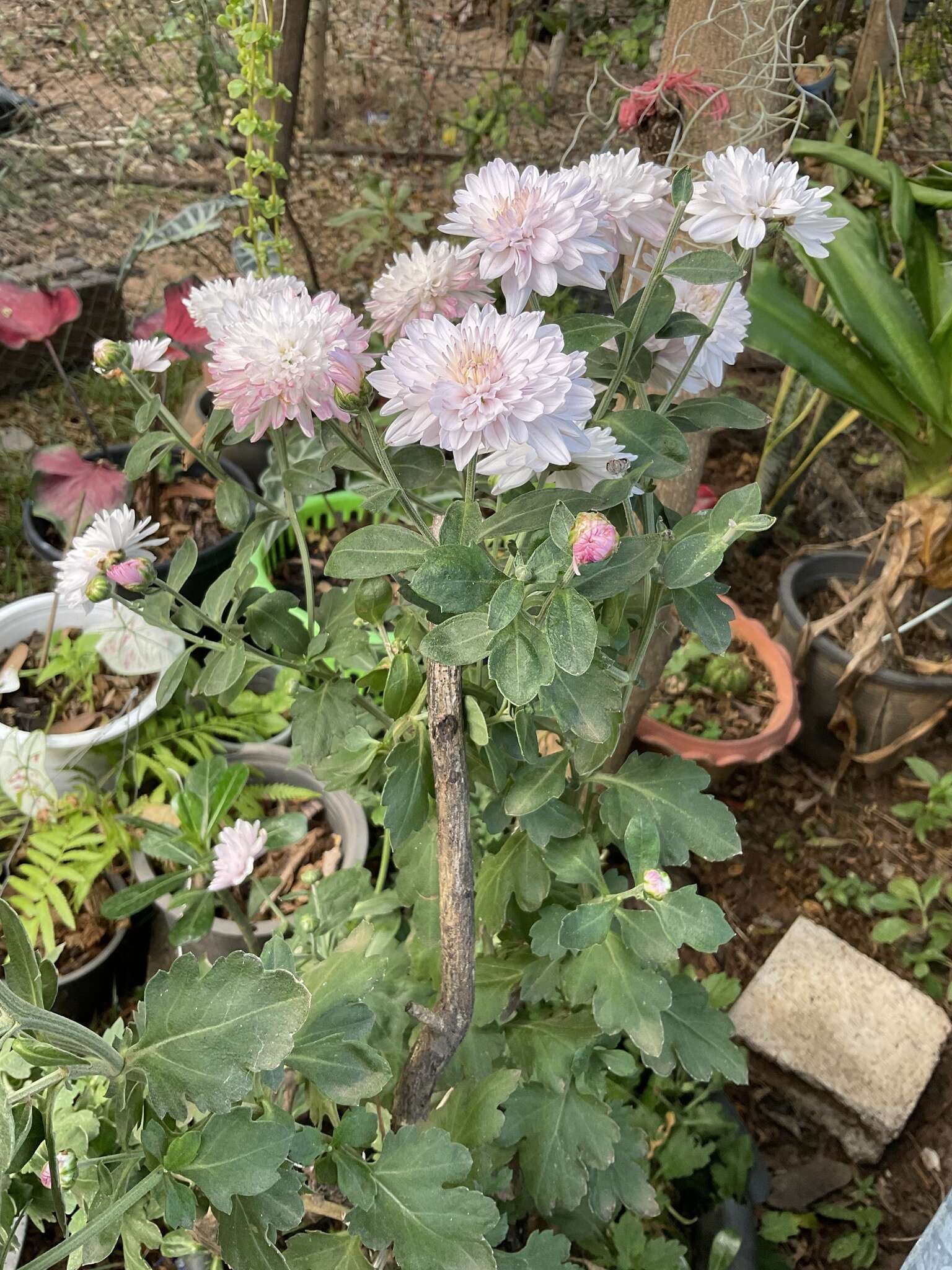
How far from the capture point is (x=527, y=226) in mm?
545

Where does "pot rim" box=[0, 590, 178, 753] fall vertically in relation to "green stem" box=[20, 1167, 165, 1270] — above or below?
below

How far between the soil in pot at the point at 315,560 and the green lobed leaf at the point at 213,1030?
1207 millimetres

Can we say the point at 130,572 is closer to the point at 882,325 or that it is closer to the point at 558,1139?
the point at 558,1139

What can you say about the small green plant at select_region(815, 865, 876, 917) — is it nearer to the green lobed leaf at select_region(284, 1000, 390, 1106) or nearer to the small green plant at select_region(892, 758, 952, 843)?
the small green plant at select_region(892, 758, 952, 843)

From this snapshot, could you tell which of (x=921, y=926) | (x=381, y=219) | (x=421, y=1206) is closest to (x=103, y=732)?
(x=421, y=1206)

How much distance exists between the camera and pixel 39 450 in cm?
160

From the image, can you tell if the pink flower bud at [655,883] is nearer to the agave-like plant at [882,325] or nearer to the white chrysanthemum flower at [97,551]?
the white chrysanthemum flower at [97,551]

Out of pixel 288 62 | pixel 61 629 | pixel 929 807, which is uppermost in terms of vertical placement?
pixel 288 62

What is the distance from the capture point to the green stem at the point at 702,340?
0.62 m

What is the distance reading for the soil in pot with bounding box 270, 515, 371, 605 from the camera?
1.79m

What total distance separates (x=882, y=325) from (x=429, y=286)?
112 centimetres

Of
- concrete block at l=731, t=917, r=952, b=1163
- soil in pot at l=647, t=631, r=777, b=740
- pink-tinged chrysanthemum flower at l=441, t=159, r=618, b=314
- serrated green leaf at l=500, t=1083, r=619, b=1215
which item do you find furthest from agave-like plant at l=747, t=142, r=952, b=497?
serrated green leaf at l=500, t=1083, r=619, b=1215

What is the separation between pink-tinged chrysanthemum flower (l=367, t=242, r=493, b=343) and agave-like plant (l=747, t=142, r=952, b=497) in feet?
3.21

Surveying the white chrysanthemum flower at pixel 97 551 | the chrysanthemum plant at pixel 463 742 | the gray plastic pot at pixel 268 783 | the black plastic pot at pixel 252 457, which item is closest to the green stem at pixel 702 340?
the chrysanthemum plant at pixel 463 742
